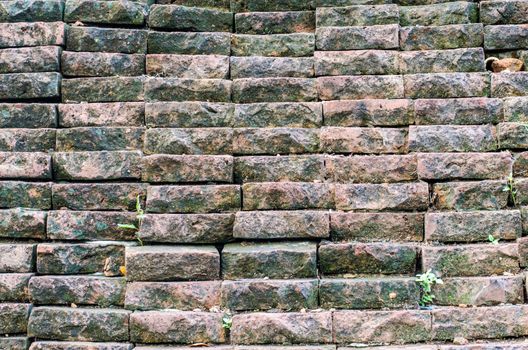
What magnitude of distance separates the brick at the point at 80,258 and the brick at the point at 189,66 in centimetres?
138

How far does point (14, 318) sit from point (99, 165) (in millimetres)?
1119

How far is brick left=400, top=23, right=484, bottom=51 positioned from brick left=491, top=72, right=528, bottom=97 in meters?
0.39

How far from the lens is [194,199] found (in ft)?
12.8

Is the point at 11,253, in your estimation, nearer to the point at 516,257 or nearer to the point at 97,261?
the point at 97,261

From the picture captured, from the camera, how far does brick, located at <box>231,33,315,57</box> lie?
4488 mm

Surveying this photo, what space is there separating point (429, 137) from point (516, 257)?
0.96 metres

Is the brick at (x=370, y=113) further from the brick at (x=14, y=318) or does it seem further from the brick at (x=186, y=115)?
the brick at (x=14, y=318)

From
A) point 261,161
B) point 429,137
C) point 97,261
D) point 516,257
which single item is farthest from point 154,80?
point 516,257

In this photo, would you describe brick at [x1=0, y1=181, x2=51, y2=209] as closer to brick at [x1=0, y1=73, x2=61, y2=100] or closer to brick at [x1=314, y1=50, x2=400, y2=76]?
brick at [x1=0, y1=73, x2=61, y2=100]

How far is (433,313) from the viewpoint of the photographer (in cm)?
353

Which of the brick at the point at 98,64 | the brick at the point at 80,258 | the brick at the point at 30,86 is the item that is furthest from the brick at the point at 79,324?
the brick at the point at 98,64

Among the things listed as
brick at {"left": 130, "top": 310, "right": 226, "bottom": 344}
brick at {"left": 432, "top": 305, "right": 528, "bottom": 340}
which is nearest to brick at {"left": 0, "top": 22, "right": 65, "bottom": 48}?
brick at {"left": 130, "top": 310, "right": 226, "bottom": 344}

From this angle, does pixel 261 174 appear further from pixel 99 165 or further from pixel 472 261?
pixel 472 261

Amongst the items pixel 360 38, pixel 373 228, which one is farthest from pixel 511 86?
pixel 373 228
